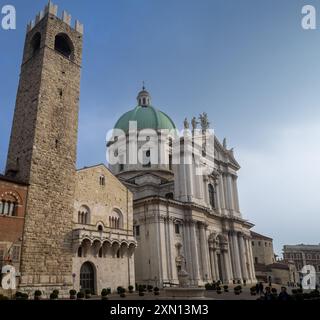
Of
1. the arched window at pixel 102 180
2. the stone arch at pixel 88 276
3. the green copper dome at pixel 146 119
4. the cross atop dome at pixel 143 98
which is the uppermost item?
the cross atop dome at pixel 143 98

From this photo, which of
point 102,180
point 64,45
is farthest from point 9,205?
point 64,45

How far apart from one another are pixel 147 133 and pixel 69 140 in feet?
108

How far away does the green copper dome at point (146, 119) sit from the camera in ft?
224

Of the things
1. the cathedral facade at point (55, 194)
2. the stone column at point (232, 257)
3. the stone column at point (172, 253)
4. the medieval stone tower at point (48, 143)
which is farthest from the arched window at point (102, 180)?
the stone column at point (232, 257)

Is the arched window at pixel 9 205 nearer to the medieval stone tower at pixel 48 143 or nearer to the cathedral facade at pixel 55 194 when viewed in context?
the cathedral facade at pixel 55 194

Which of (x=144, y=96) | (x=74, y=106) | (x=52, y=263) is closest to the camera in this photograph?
(x=52, y=263)

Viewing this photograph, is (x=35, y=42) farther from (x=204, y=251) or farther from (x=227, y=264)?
(x=227, y=264)

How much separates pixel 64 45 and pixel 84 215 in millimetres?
19163

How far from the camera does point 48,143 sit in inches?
1275

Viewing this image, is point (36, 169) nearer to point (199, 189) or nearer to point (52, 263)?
point (52, 263)

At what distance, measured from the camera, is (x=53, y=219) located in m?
30.8

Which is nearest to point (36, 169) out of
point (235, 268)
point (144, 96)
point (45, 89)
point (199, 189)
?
point (45, 89)
